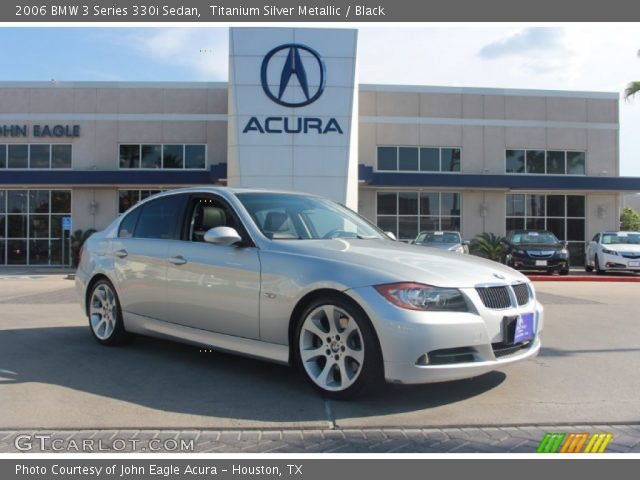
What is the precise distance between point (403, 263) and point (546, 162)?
24761mm

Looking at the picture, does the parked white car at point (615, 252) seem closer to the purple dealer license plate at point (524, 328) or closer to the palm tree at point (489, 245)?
the palm tree at point (489, 245)

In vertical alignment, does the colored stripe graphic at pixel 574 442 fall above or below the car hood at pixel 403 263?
below

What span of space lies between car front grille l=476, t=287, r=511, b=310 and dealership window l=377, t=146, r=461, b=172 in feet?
71.2

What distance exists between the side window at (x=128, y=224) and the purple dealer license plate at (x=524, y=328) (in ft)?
13.3

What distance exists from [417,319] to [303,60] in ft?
64.1

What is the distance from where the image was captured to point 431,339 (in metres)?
4.04

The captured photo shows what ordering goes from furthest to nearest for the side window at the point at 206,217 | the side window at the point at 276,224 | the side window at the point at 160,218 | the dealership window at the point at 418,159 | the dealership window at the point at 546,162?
the dealership window at the point at 546,162
the dealership window at the point at 418,159
the side window at the point at 160,218
the side window at the point at 206,217
the side window at the point at 276,224

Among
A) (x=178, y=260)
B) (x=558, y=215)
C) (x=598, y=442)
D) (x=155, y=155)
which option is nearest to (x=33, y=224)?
(x=155, y=155)

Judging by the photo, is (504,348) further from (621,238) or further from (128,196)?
(128,196)

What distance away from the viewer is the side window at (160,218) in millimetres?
5848

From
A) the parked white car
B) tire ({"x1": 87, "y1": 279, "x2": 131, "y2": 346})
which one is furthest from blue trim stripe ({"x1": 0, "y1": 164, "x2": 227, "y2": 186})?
tire ({"x1": 87, "y1": 279, "x2": 131, "y2": 346})

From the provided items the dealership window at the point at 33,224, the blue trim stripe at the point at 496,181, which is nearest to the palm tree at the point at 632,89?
the blue trim stripe at the point at 496,181

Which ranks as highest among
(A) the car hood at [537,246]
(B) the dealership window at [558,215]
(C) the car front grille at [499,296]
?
(B) the dealership window at [558,215]
